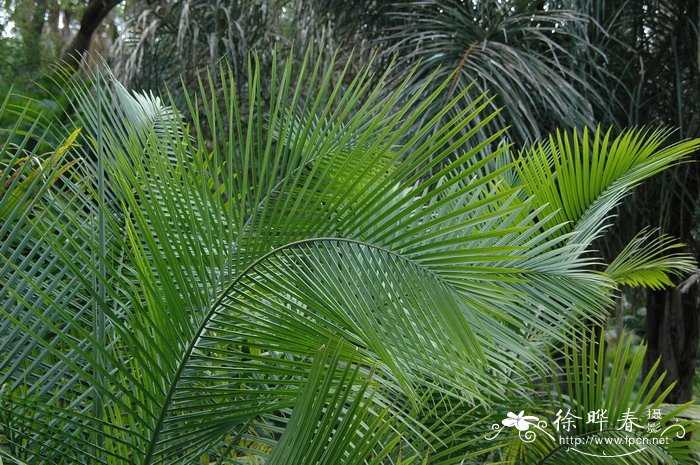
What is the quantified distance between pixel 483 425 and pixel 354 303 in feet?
3.00

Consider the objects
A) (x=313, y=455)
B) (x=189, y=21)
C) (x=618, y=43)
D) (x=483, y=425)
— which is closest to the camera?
(x=313, y=455)

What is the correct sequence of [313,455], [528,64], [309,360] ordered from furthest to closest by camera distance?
[528,64]
[309,360]
[313,455]

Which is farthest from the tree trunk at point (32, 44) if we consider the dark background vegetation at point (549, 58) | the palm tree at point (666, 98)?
the palm tree at point (666, 98)

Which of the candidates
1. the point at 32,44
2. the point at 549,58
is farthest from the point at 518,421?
the point at 32,44

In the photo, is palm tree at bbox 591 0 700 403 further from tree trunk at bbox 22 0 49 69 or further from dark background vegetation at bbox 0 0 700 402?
tree trunk at bbox 22 0 49 69

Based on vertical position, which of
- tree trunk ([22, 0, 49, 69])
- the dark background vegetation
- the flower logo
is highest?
the dark background vegetation

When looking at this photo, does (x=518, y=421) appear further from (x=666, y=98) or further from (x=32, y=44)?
(x=32, y=44)

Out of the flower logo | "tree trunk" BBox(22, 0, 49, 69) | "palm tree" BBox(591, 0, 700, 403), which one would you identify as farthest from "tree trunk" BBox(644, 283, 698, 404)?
"tree trunk" BBox(22, 0, 49, 69)

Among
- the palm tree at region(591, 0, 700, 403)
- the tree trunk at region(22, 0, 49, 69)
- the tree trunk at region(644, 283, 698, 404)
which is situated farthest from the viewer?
the tree trunk at region(22, 0, 49, 69)

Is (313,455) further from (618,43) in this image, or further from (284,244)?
(618,43)

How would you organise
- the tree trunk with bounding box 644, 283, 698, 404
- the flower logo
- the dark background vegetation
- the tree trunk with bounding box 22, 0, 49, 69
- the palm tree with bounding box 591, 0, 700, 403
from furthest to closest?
the tree trunk with bounding box 22, 0, 49, 69, the tree trunk with bounding box 644, 283, 698, 404, the palm tree with bounding box 591, 0, 700, 403, the dark background vegetation, the flower logo

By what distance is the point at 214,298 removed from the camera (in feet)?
3.67

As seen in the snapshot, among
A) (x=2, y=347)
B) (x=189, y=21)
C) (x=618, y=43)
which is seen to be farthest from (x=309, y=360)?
(x=189, y=21)

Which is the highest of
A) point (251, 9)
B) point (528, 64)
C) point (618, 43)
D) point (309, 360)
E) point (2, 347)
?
point (618, 43)
